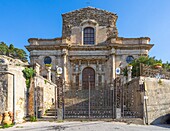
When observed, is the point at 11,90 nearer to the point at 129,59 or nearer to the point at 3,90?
the point at 3,90

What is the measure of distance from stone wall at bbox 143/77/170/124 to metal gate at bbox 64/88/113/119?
248 cm

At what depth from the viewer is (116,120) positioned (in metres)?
10.7

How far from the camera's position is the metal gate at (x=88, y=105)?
38.3 ft

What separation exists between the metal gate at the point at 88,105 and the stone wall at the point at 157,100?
8.13ft

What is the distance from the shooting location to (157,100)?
477 inches

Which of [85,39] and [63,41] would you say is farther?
[85,39]

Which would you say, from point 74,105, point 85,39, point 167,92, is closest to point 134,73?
point 167,92

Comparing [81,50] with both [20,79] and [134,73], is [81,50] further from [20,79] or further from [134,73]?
[20,79]

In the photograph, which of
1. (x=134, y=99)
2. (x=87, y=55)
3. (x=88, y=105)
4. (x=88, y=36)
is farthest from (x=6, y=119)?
(x=88, y=36)

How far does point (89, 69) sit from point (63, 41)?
4984 millimetres

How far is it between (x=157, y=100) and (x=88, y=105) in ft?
15.1

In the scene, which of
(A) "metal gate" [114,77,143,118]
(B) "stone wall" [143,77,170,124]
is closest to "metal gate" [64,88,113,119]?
(A) "metal gate" [114,77,143,118]

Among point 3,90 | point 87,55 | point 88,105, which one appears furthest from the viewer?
point 87,55

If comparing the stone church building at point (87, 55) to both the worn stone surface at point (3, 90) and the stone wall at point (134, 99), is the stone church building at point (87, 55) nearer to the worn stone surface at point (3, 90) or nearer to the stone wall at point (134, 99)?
the stone wall at point (134, 99)
